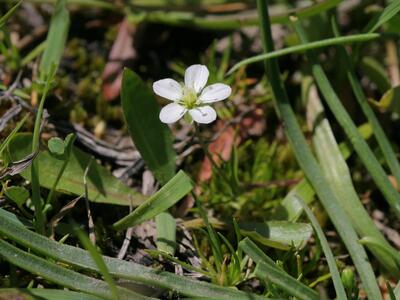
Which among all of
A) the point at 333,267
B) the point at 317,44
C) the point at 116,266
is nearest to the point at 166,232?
the point at 116,266

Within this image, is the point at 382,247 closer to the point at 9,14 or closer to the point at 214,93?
the point at 214,93

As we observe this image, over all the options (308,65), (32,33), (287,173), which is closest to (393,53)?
(308,65)

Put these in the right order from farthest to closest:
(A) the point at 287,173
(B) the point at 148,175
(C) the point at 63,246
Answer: (A) the point at 287,173, (B) the point at 148,175, (C) the point at 63,246

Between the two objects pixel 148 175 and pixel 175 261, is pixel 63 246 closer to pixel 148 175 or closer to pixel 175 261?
pixel 175 261

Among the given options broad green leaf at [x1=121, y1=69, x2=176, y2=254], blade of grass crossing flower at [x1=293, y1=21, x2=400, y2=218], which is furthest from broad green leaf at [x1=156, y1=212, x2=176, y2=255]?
blade of grass crossing flower at [x1=293, y1=21, x2=400, y2=218]

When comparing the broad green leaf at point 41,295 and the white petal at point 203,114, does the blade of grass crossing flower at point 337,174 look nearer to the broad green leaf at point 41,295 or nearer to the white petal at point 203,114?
the white petal at point 203,114

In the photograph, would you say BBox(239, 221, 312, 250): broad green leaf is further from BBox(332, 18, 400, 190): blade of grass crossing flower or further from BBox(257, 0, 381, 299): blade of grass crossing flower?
BBox(332, 18, 400, 190): blade of grass crossing flower

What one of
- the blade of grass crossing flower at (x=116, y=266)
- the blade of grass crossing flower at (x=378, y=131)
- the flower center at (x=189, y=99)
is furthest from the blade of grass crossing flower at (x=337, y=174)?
the flower center at (x=189, y=99)
